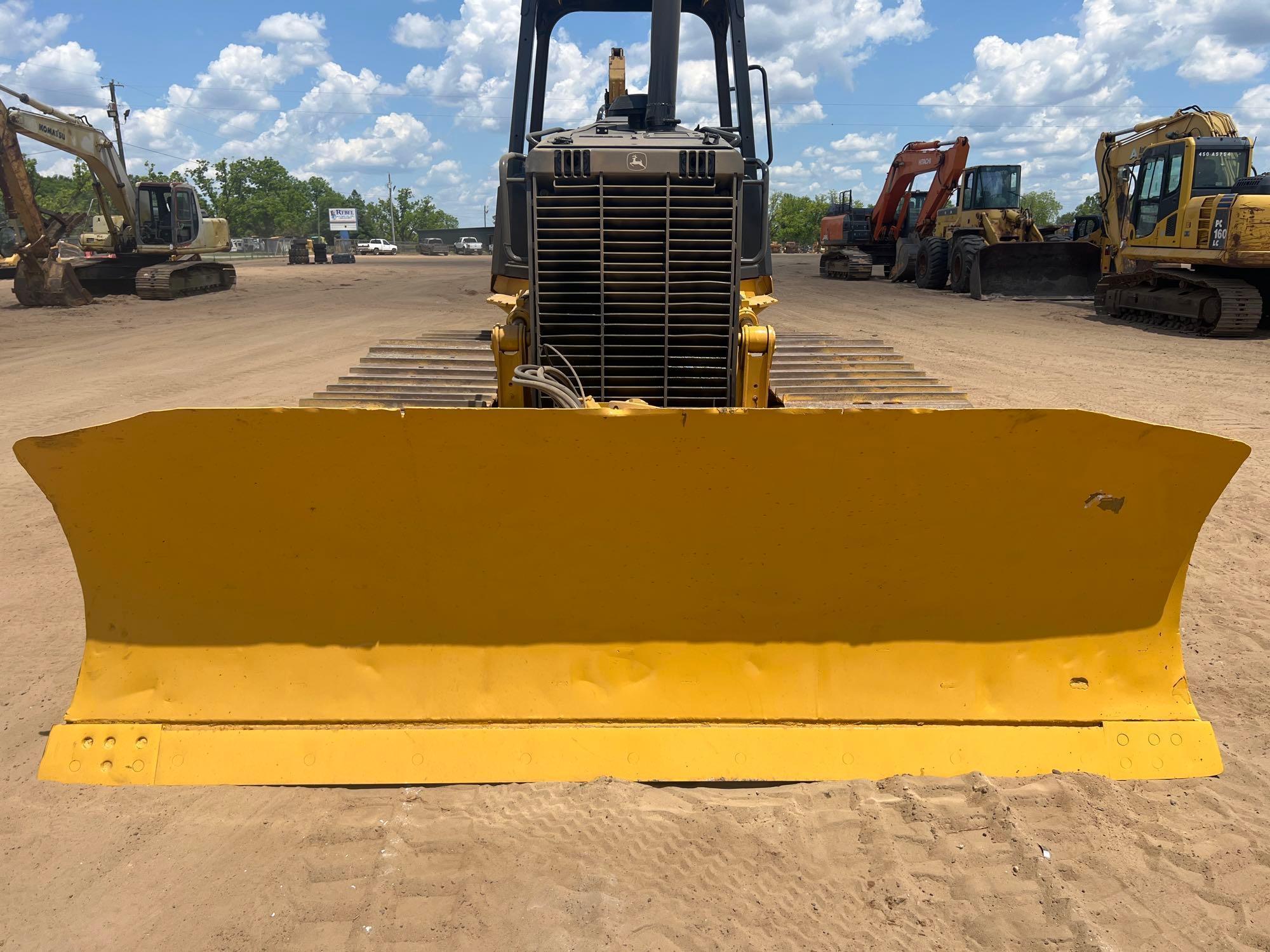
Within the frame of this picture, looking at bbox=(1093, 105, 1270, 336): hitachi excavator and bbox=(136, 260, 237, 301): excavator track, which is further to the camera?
bbox=(136, 260, 237, 301): excavator track

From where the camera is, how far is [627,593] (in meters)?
2.96

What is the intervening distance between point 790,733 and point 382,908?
54.3 inches

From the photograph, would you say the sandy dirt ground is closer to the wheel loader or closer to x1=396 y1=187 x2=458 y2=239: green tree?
the wheel loader

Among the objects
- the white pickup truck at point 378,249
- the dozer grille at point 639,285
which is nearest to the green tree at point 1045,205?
the white pickup truck at point 378,249

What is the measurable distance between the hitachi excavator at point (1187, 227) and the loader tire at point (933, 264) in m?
5.87

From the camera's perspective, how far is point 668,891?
7.74 feet

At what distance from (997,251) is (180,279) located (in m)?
20.7

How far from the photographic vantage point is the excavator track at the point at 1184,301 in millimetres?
13500

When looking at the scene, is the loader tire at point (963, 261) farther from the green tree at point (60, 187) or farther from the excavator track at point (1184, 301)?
the green tree at point (60, 187)

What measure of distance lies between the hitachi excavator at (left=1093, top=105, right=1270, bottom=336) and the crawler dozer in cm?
1320

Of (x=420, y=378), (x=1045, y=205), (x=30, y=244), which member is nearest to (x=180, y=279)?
(x=30, y=244)

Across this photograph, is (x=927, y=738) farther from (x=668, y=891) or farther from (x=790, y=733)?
(x=668, y=891)

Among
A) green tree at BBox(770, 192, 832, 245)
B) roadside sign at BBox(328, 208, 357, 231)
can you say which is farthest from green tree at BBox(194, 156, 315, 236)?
green tree at BBox(770, 192, 832, 245)

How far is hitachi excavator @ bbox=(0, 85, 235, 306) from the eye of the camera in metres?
18.1
